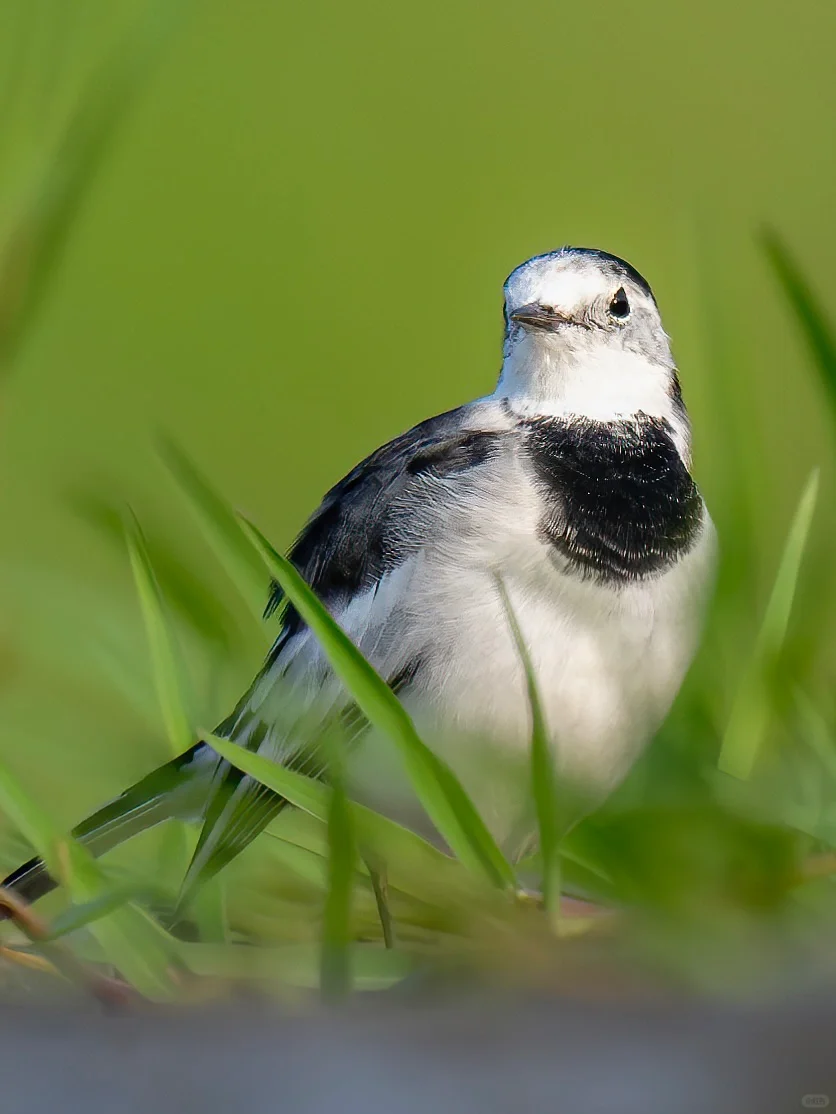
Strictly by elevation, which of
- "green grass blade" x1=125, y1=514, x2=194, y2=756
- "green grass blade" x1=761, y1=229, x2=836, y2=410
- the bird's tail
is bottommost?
the bird's tail

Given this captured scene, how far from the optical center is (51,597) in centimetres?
237

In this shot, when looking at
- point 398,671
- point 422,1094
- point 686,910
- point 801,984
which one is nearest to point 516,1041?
point 422,1094

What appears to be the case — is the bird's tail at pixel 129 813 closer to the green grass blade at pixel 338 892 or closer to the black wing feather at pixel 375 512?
the black wing feather at pixel 375 512

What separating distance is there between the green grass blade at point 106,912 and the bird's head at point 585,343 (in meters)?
1.43

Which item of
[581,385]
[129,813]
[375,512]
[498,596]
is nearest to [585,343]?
[581,385]

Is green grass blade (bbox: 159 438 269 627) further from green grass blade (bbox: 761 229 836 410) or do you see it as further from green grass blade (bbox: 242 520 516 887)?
green grass blade (bbox: 761 229 836 410)

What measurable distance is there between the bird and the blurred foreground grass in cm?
10

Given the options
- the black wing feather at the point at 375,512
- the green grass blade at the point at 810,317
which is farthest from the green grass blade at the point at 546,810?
the black wing feather at the point at 375,512

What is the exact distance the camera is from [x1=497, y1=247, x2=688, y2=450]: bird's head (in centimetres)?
291

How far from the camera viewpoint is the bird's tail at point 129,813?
217 cm

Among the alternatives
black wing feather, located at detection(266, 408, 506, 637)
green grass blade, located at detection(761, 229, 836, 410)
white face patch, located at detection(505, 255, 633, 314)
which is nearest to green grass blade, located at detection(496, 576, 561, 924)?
green grass blade, located at detection(761, 229, 836, 410)

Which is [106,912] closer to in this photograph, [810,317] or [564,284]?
[810,317]

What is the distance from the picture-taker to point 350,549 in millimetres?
2760

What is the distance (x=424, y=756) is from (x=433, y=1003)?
0.55 m
